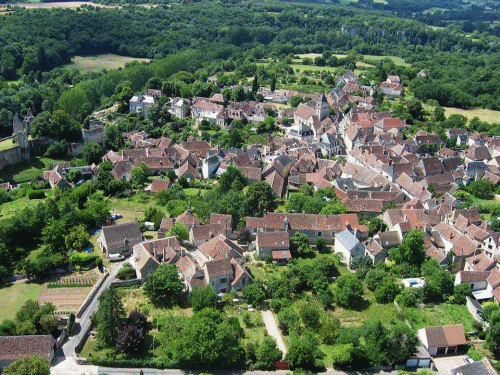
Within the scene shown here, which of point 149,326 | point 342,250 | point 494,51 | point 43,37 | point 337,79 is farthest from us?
point 494,51

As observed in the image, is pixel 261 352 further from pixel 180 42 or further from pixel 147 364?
pixel 180 42

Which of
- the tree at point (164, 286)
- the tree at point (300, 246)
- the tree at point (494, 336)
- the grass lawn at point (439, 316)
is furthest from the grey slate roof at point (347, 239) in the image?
the tree at point (164, 286)

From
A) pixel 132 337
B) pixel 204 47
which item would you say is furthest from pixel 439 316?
pixel 204 47

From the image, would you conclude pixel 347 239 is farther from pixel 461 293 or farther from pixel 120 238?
pixel 120 238

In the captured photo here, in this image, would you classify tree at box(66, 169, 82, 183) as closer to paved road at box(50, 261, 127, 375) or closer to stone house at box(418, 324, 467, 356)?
paved road at box(50, 261, 127, 375)

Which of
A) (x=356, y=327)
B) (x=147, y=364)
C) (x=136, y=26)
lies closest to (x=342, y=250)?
(x=356, y=327)

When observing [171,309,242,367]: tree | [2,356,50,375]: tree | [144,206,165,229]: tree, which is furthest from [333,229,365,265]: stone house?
[2,356,50,375]: tree
